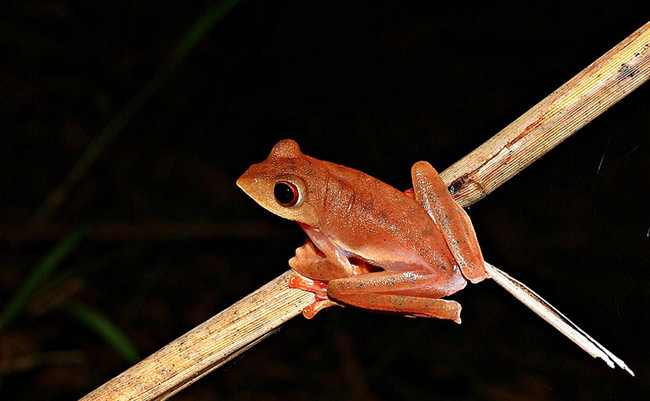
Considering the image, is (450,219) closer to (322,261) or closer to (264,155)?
(322,261)

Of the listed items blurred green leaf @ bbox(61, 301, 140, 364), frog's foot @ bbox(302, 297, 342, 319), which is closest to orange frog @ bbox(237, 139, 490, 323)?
frog's foot @ bbox(302, 297, 342, 319)

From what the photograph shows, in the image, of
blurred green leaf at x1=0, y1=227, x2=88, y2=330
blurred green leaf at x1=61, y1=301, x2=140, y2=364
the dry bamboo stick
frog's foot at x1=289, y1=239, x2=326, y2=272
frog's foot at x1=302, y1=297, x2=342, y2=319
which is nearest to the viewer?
the dry bamboo stick

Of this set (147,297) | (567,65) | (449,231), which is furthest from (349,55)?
(449,231)

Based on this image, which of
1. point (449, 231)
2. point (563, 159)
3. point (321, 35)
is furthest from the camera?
point (321, 35)

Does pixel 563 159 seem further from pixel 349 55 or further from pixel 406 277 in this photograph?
pixel 349 55

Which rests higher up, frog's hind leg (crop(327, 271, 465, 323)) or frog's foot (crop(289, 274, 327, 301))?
frog's foot (crop(289, 274, 327, 301))

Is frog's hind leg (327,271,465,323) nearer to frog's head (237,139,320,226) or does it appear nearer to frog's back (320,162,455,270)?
frog's back (320,162,455,270)
